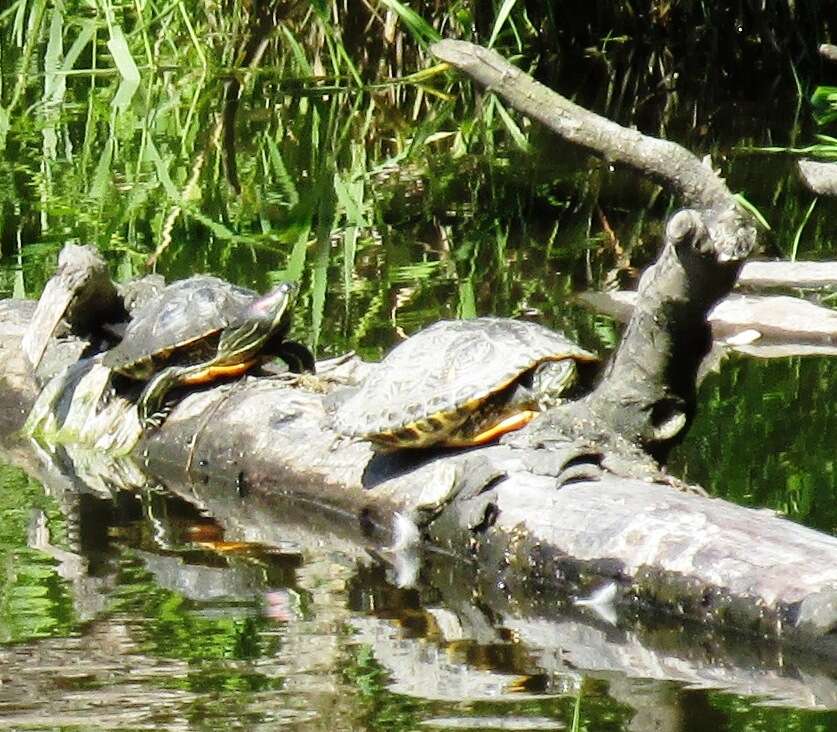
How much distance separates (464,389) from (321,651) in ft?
3.26

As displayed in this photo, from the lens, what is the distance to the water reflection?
306 cm

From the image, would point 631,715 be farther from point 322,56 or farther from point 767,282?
point 322,56

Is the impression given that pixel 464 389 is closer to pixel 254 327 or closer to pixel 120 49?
pixel 254 327

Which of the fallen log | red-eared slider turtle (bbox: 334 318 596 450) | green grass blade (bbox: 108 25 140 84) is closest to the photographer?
the fallen log

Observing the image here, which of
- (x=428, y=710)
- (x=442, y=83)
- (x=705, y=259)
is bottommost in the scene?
(x=428, y=710)

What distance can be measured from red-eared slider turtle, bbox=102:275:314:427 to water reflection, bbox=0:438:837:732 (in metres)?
0.69

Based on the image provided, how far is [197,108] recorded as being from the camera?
11.5 m

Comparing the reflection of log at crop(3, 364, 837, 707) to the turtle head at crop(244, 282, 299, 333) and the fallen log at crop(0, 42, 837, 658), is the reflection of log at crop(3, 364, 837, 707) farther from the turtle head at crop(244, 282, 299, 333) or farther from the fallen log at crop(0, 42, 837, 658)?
the turtle head at crop(244, 282, 299, 333)

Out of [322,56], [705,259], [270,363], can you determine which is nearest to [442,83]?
[322,56]

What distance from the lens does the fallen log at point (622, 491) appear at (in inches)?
134

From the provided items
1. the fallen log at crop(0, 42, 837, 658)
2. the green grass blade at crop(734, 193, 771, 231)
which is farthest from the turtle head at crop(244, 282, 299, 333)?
the green grass blade at crop(734, 193, 771, 231)

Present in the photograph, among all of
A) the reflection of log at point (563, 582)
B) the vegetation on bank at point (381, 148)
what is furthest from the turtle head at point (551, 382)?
the vegetation on bank at point (381, 148)

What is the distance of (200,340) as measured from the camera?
196 inches

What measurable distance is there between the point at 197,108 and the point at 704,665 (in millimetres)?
8649
